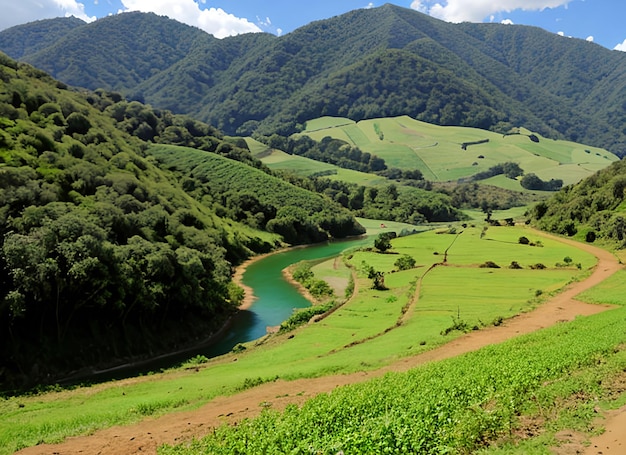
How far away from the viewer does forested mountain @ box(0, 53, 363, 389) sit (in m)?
38.6

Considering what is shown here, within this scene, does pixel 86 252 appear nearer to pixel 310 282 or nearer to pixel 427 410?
pixel 427 410

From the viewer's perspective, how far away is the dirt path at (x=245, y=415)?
1953cm

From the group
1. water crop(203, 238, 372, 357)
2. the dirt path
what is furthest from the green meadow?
water crop(203, 238, 372, 357)

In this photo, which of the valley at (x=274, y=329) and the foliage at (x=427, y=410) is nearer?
the foliage at (x=427, y=410)

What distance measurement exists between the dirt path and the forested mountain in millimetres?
19101

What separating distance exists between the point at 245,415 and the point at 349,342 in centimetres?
1943

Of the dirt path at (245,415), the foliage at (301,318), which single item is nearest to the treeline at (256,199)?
the foliage at (301,318)

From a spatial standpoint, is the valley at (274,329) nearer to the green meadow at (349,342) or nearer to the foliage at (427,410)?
the foliage at (427,410)

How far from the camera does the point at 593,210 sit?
340 feet

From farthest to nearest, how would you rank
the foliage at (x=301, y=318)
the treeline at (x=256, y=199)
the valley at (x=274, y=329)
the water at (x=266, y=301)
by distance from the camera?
→ the treeline at (x=256, y=199)
the water at (x=266, y=301)
the foliage at (x=301, y=318)
the valley at (x=274, y=329)

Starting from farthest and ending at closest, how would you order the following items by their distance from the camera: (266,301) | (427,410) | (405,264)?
(405,264)
(266,301)
(427,410)

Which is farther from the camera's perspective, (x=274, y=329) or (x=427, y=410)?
(x=274, y=329)

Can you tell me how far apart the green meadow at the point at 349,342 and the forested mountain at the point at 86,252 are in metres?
8.43

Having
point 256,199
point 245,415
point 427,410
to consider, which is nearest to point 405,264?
point 245,415
